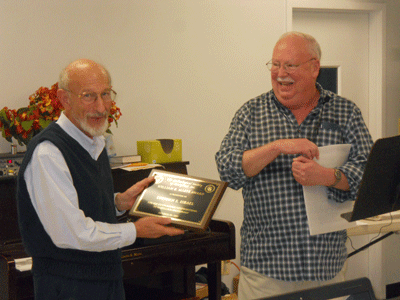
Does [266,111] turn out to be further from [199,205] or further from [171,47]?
[171,47]

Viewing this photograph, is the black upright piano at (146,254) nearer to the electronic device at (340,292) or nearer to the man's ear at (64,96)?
the man's ear at (64,96)

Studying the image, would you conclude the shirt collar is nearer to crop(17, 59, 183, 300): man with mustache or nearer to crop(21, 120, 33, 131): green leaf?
crop(17, 59, 183, 300): man with mustache

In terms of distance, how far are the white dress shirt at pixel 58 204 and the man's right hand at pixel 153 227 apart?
0.14 m

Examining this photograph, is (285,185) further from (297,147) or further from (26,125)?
(26,125)

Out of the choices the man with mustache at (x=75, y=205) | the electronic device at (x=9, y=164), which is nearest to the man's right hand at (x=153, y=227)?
the man with mustache at (x=75, y=205)

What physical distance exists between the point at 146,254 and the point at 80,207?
1.01 meters

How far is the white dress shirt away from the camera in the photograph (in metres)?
1.42

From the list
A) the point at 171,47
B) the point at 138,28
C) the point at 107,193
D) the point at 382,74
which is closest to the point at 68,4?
the point at 138,28

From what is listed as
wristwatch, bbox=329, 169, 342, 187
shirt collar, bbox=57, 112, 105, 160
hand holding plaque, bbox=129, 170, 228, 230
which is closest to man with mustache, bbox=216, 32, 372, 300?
wristwatch, bbox=329, 169, 342, 187

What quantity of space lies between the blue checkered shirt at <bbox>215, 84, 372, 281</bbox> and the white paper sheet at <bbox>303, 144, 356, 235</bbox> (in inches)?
1.2

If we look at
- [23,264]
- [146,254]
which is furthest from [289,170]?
[23,264]

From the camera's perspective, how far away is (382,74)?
4012 mm

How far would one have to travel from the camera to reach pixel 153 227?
163 cm

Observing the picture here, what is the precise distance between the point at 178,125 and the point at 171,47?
1.86ft
